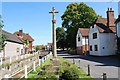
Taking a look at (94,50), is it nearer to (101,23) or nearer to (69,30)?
(101,23)

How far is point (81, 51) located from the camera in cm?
5547

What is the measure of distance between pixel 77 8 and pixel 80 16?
386cm

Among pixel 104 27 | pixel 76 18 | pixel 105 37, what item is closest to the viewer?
pixel 105 37

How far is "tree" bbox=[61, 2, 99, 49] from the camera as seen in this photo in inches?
2388

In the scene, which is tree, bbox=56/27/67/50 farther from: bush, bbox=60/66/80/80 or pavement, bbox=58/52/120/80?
bush, bbox=60/66/80/80

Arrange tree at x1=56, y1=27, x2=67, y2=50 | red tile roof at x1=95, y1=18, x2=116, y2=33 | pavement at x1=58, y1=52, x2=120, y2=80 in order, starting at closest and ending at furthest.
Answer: pavement at x1=58, y1=52, x2=120, y2=80 < red tile roof at x1=95, y1=18, x2=116, y2=33 < tree at x1=56, y1=27, x2=67, y2=50

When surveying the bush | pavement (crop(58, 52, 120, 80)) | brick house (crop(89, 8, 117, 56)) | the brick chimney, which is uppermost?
the brick chimney

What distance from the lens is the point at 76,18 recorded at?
60.4 metres

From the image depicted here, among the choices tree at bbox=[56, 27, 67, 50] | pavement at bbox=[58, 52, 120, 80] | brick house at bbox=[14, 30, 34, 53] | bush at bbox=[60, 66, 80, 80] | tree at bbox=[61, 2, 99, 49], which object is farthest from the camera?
tree at bbox=[56, 27, 67, 50]

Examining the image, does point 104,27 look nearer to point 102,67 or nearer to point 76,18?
point 76,18

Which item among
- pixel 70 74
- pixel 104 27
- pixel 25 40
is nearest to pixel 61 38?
pixel 25 40

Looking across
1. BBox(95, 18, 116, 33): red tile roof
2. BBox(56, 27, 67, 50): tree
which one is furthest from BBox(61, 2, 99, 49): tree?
BBox(56, 27, 67, 50): tree

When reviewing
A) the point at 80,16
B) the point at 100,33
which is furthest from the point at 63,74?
the point at 80,16

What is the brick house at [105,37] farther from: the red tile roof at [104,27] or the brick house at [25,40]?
the brick house at [25,40]
